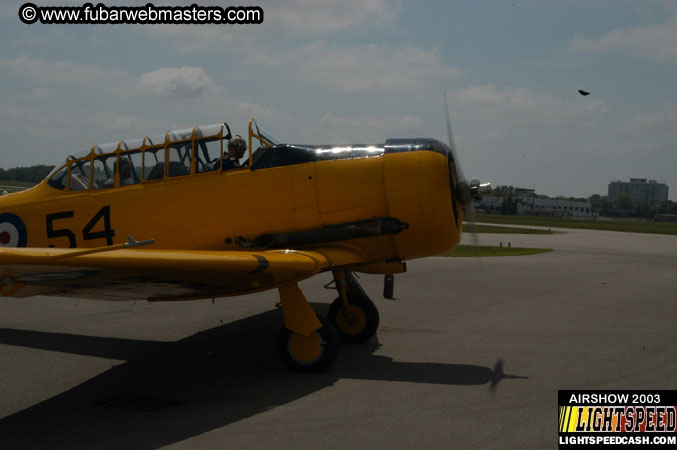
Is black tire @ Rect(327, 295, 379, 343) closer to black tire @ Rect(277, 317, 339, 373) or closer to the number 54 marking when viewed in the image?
black tire @ Rect(277, 317, 339, 373)

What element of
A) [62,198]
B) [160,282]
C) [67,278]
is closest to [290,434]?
[160,282]

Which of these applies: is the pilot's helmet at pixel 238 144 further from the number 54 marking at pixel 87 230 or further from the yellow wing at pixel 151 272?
the number 54 marking at pixel 87 230

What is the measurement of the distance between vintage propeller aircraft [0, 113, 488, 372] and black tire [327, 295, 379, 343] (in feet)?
0.32

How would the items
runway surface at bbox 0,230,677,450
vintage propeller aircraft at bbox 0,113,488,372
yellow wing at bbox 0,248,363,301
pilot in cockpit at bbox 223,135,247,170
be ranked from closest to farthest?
1. yellow wing at bbox 0,248,363,301
2. runway surface at bbox 0,230,677,450
3. vintage propeller aircraft at bbox 0,113,488,372
4. pilot in cockpit at bbox 223,135,247,170

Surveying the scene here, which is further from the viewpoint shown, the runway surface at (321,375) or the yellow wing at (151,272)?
the runway surface at (321,375)

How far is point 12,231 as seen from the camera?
8.30 m

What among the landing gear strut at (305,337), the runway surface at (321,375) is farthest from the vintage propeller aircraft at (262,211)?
the runway surface at (321,375)

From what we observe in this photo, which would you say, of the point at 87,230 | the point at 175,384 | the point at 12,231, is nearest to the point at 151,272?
the point at 175,384

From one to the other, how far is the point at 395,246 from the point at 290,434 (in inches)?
113

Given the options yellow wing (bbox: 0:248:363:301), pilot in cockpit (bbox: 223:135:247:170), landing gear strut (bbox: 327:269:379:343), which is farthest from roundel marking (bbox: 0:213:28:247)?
landing gear strut (bbox: 327:269:379:343)

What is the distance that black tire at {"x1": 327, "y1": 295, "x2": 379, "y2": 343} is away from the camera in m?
8.35

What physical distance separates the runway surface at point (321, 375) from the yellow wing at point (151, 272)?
41.8 inches

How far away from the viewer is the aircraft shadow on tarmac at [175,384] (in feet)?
16.3

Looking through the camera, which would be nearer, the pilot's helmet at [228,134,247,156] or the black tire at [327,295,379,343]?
the pilot's helmet at [228,134,247,156]
